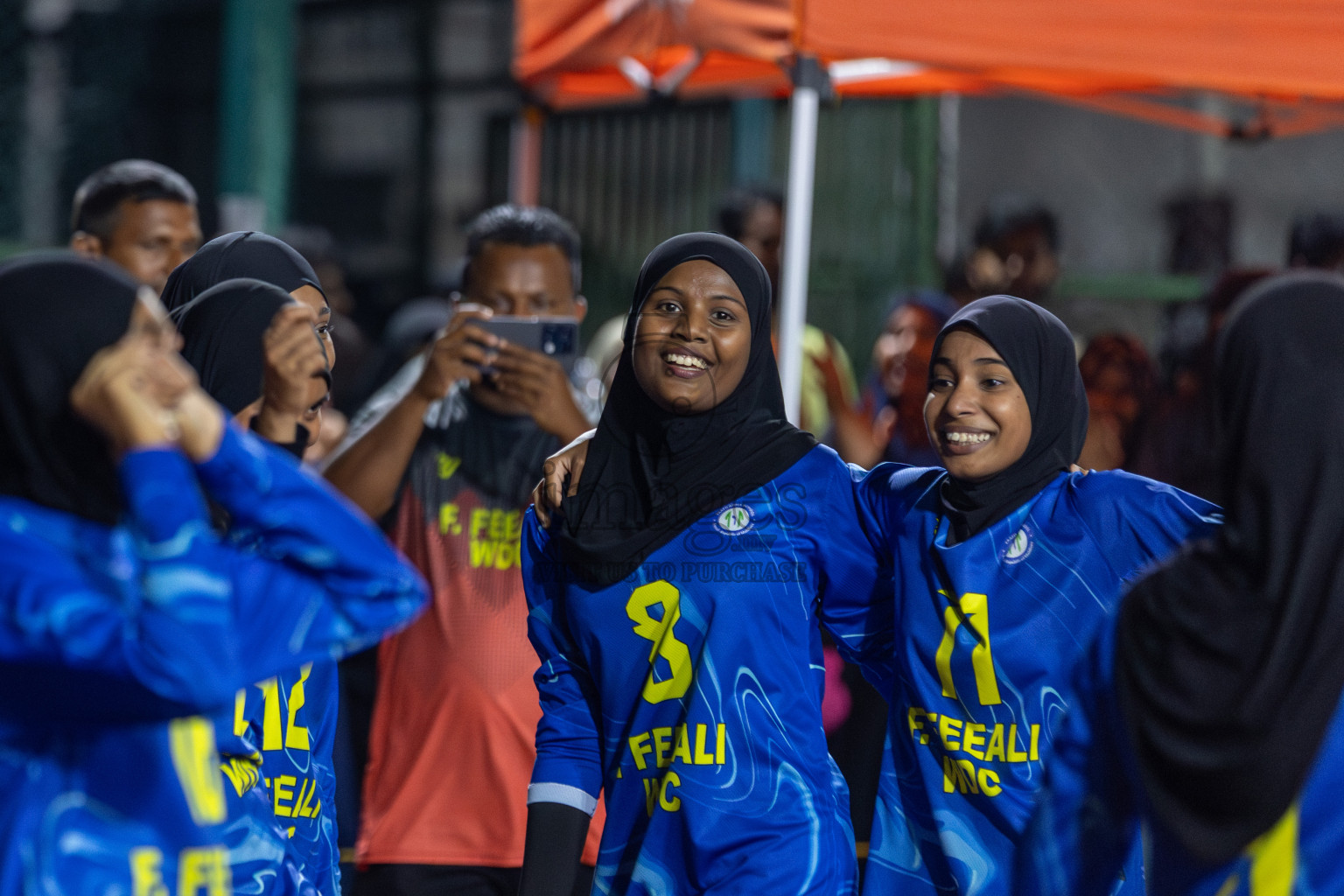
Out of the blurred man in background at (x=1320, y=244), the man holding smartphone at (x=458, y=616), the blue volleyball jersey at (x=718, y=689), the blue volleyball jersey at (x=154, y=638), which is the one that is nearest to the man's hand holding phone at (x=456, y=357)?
the man holding smartphone at (x=458, y=616)

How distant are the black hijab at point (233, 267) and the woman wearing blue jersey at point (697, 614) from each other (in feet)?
2.24

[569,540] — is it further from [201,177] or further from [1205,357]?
[201,177]

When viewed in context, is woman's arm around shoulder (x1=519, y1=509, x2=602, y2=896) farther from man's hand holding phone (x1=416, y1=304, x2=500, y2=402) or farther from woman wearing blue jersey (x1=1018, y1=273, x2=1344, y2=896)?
woman wearing blue jersey (x1=1018, y1=273, x2=1344, y2=896)

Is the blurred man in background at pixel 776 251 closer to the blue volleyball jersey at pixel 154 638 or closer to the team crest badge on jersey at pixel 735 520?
the team crest badge on jersey at pixel 735 520

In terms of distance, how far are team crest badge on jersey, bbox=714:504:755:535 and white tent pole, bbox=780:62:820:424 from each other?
57.5 inches

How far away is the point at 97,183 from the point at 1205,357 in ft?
12.4

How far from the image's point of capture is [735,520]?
100.0 inches

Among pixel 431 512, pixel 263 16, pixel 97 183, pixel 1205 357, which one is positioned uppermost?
pixel 263 16

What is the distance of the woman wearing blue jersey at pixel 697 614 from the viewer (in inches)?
95.3

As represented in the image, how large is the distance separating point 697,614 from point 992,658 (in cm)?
50

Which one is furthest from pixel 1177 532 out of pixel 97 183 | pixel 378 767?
pixel 97 183

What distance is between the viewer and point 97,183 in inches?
155

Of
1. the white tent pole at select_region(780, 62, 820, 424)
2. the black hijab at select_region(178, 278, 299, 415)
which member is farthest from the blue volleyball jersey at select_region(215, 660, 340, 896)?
the white tent pole at select_region(780, 62, 820, 424)

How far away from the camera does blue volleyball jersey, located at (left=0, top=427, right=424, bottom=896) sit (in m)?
1.66
